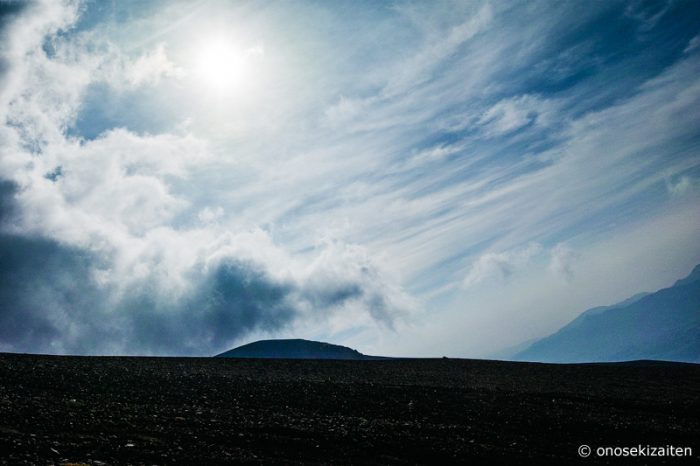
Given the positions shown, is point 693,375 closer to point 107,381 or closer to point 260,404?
point 260,404

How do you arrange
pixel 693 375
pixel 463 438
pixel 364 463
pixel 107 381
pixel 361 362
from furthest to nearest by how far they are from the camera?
pixel 693 375 → pixel 361 362 → pixel 107 381 → pixel 463 438 → pixel 364 463

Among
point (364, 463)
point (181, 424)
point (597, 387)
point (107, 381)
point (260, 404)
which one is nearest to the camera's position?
point (364, 463)

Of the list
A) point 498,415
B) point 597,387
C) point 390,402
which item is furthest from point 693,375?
point 390,402

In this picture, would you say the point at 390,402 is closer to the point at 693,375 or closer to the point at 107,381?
the point at 107,381

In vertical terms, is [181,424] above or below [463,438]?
above

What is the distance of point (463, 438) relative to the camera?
81.8 ft

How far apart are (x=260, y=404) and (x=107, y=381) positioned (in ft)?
38.6

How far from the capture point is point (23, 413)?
19.8m

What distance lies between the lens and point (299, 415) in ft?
90.6

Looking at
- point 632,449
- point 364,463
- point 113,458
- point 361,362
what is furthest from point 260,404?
point 361,362

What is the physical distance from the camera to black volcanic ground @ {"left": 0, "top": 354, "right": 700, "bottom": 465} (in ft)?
59.8

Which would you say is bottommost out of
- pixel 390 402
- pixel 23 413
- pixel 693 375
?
pixel 693 375

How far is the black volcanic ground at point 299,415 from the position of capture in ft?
59.8

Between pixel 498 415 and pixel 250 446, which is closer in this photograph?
pixel 250 446
